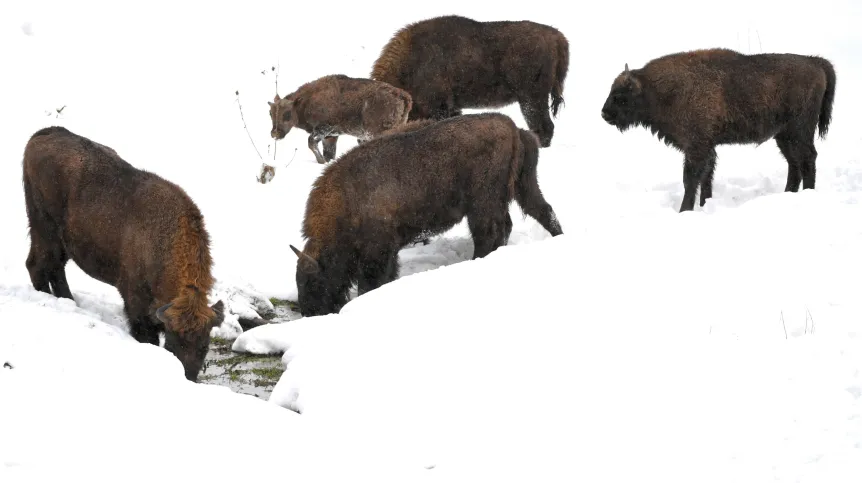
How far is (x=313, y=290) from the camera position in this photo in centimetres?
898

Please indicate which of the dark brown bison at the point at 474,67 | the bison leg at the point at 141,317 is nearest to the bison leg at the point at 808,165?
the dark brown bison at the point at 474,67

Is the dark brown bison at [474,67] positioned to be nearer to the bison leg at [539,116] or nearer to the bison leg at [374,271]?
the bison leg at [539,116]

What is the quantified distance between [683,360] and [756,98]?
598 cm

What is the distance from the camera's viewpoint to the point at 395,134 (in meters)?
9.64

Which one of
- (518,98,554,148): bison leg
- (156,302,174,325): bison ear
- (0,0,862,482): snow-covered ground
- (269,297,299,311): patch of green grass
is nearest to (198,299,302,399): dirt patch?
(0,0,862,482): snow-covered ground

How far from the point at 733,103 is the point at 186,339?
6876mm

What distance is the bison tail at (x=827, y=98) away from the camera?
11.2 metres

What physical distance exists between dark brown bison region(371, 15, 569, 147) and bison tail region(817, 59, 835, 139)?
3.61m

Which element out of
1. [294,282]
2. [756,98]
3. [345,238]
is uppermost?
[756,98]

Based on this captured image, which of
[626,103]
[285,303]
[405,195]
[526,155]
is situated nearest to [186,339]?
[285,303]

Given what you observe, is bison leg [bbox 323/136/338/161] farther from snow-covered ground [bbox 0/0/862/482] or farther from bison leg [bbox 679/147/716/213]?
bison leg [bbox 679/147/716/213]

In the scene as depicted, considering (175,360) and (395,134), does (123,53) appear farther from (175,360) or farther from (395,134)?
(175,360)

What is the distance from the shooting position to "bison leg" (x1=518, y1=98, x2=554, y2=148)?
13406 millimetres

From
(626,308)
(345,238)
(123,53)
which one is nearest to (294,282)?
(345,238)
